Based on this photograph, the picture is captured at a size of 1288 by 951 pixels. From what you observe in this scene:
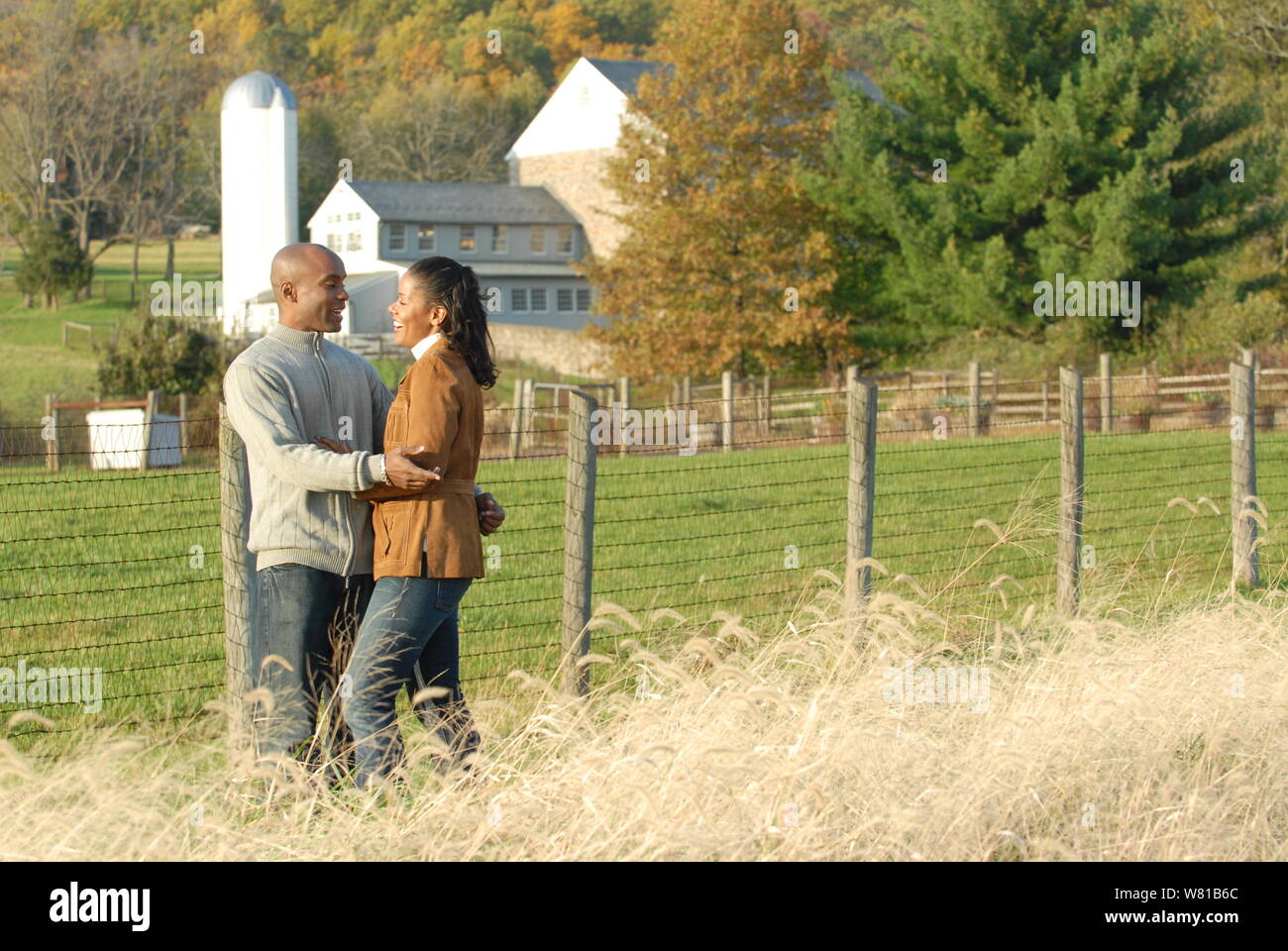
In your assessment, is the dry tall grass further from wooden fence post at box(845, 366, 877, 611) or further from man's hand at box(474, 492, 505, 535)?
wooden fence post at box(845, 366, 877, 611)

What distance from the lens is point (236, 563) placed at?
6352mm

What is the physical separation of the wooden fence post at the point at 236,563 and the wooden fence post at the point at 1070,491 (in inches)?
195

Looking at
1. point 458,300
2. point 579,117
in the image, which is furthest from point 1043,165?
point 458,300

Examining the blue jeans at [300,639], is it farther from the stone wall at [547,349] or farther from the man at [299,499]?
the stone wall at [547,349]

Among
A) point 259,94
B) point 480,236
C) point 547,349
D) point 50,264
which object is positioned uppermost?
point 259,94

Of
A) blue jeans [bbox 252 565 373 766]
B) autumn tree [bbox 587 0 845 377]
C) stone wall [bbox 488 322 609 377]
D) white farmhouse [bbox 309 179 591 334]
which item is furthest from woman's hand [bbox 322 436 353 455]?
white farmhouse [bbox 309 179 591 334]

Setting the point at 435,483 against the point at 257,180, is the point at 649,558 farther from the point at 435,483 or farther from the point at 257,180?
the point at 257,180

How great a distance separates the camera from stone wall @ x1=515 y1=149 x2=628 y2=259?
62.5 meters

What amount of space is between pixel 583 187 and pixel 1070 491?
55404 mm

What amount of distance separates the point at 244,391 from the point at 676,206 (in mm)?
35786

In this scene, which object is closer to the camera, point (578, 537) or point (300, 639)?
point (300, 639)

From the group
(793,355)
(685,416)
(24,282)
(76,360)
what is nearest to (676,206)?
(793,355)

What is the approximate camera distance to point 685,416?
30.6 m
